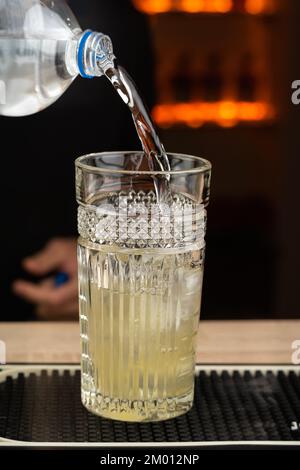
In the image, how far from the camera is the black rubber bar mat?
0.93 meters

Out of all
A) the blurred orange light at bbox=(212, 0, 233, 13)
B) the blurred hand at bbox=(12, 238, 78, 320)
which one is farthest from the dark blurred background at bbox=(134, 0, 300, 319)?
the blurred hand at bbox=(12, 238, 78, 320)

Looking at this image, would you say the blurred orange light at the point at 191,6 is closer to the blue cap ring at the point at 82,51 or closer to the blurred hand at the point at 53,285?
the blurred hand at the point at 53,285

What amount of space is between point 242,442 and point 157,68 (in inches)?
71.3

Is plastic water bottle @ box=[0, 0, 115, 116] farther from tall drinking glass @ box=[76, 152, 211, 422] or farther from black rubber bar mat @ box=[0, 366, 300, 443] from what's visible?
black rubber bar mat @ box=[0, 366, 300, 443]

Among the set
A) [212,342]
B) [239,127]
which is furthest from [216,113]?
[212,342]

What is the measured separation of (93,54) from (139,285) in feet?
0.76

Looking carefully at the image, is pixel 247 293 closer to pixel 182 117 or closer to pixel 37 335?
pixel 182 117

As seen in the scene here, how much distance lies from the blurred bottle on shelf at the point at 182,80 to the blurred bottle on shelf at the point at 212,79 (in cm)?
4

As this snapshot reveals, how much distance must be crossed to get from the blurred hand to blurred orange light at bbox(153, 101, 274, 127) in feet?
1.66

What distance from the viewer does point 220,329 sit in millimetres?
1225

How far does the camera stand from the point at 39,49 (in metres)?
0.99

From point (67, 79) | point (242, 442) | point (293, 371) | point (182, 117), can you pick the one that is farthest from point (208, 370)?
point (182, 117)

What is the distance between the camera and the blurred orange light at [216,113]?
2.59m

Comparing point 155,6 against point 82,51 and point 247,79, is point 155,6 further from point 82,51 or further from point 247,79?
point 82,51
